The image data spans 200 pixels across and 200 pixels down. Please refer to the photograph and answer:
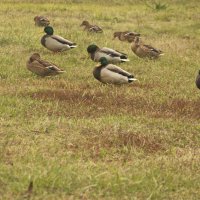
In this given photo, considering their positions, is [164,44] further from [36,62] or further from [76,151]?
[76,151]

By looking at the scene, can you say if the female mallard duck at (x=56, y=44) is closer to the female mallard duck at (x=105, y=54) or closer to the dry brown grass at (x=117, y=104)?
the female mallard duck at (x=105, y=54)

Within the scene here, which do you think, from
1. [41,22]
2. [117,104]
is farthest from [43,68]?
[41,22]

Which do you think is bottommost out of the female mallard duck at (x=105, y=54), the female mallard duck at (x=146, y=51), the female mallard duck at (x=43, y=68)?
the female mallard duck at (x=146, y=51)

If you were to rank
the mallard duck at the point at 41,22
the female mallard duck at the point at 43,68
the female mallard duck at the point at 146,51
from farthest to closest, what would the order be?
the mallard duck at the point at 41,22 → the female mallard duck at the point at 146,51 → the female mallard duck at the point at 43,68

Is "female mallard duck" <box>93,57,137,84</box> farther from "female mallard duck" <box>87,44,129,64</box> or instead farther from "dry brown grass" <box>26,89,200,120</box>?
"female mallard duck" <box>87,44,129,64</box>

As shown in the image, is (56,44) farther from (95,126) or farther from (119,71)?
(95,126)

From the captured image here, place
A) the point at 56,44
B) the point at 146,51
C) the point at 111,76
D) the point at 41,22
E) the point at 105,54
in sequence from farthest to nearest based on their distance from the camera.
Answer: the point at 41,22 < the point at 146,51 < the point at 56,44 < the point at 105,54 < the point at 111,76

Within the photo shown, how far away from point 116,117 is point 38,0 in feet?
63.4

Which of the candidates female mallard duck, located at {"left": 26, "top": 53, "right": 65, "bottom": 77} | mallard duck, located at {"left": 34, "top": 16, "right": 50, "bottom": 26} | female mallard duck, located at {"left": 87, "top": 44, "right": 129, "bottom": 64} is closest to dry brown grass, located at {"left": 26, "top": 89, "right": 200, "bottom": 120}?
female mallard duck, located at {"left": 26, "top": 53, "right": 65, "bottom": 77}

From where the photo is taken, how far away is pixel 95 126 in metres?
8.54

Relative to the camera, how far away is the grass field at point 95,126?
20.3 feet

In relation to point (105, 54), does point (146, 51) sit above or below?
below

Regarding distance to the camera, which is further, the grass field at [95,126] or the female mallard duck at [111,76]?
the female mallard duck at [111,76]

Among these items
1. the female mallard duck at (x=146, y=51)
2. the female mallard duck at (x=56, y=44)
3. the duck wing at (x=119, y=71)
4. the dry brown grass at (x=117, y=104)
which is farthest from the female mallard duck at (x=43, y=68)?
the female mallard duck at (x=146, y=51)
